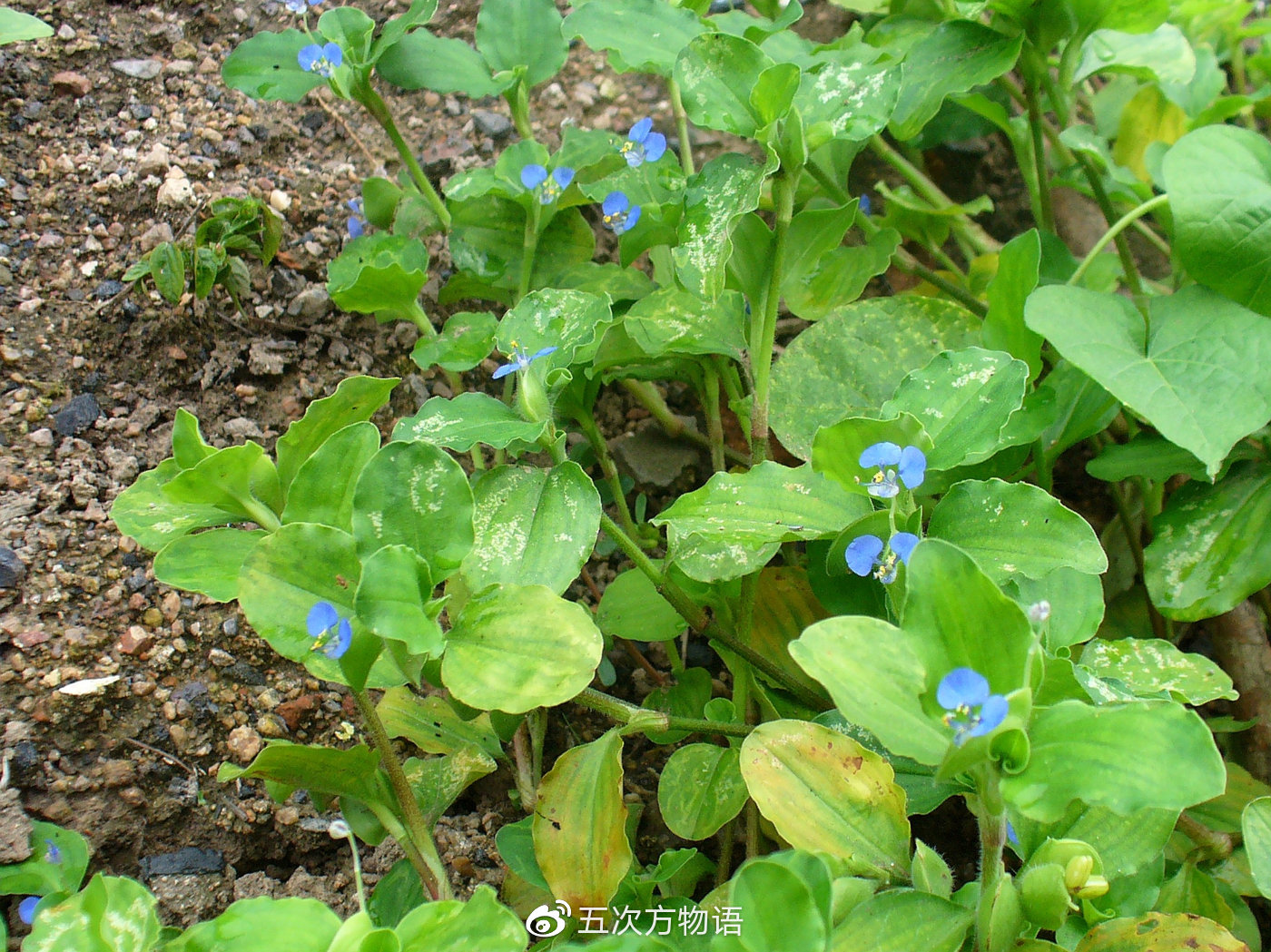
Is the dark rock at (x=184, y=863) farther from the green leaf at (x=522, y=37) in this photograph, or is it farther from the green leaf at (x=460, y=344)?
the green leaf at (x=522, y=37)

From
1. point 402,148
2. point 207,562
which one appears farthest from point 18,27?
point 207,562

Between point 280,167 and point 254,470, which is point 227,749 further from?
point 280,167

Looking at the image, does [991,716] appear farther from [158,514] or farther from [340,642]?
[158,514]

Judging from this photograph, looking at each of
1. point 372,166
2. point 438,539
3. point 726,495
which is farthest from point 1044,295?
point 372,166

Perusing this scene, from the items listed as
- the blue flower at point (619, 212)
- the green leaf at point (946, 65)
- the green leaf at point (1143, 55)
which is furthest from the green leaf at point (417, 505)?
the green leaf at point (1143, 55)

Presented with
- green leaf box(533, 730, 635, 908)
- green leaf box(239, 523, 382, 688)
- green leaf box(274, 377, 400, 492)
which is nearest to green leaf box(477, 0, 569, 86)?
green leaf box(274, 377, 400, 492)
